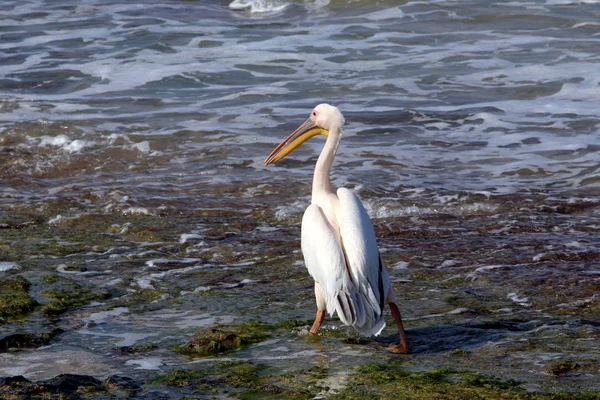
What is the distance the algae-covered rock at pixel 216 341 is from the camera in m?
4.44

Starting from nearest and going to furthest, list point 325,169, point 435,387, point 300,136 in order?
point 435,387, point 325,169, point 300,136

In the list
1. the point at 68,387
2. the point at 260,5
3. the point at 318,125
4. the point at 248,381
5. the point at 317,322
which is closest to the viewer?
the point at 68,387

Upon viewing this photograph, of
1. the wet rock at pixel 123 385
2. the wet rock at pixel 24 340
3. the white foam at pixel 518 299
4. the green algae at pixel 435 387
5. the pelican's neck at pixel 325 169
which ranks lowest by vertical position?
the white foam at pixel 518 299

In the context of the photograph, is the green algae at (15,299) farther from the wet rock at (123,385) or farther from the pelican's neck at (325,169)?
the pelican's neck at (325,169)

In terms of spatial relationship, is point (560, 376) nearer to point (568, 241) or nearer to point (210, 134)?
point (568, 241)

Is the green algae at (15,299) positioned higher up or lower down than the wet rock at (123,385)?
lower down

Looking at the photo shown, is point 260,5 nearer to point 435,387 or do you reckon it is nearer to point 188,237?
point 188,237

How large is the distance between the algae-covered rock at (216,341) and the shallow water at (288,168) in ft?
0.35

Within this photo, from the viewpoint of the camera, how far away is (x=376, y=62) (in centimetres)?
1365

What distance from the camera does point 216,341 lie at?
4508mm

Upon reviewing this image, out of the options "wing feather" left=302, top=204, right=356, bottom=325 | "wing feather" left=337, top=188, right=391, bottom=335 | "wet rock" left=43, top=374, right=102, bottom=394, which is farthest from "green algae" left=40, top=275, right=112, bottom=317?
"wing feather" left=337, top=188, right=391, bottom=335

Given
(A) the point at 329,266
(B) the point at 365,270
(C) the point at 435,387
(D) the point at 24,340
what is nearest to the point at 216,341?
(A) the point at 329,266

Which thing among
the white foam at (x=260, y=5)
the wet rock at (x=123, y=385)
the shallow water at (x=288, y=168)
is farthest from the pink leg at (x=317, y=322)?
the white foam at (x=260, y=5)

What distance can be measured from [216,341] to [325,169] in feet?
4.16
